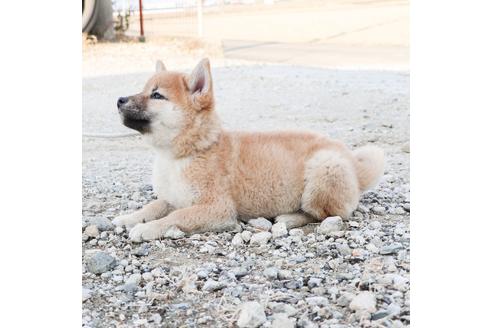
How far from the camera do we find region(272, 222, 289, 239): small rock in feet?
11.5

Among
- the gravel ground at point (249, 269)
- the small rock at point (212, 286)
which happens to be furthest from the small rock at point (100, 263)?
the small rock at point (212, 286)

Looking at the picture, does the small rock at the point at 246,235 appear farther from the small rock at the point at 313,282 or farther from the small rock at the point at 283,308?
the small rock at the point at 283,308

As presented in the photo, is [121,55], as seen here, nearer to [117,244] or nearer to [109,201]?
[109,201]

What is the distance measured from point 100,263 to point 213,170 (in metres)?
0.81

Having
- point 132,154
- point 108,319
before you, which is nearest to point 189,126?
point 108,319

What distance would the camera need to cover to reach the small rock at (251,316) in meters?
2.54

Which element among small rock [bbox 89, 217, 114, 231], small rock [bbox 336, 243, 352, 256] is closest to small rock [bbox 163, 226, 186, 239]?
small rock [bbox 89, 217, 114, 231]

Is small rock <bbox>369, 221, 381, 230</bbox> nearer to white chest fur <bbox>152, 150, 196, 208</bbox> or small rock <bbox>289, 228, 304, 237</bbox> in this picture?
small rock <bbox>289, 228, 304, 237</bbox>

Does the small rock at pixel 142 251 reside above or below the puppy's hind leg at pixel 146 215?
below

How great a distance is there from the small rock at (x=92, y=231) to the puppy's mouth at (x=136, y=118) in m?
0.59

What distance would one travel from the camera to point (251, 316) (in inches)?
101

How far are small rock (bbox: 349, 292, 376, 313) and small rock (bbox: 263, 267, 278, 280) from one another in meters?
0.44

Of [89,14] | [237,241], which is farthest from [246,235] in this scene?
[89,14]

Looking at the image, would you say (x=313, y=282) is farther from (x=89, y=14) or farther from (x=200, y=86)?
(x=89, y=14)
